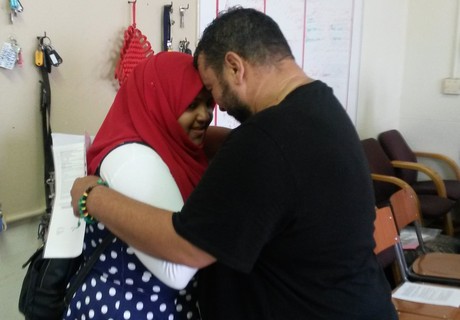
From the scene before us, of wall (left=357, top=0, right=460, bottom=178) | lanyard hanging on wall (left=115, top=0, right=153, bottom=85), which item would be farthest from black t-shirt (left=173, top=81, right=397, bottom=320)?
wall (left=357, top=0, right=460, bottom=178)

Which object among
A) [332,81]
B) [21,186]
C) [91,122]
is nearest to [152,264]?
[21,186]

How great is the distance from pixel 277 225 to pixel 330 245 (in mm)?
122

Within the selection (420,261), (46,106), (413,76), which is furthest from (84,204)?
(413,76)

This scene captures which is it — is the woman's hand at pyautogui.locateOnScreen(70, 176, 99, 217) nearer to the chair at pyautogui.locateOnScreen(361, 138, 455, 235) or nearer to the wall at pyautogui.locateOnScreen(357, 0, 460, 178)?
the chair at pyautogui.locateOnScreen(361, 138, 455, 235)

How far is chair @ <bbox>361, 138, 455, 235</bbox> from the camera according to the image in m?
3.12

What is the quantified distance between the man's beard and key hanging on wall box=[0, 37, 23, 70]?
69 centimetres

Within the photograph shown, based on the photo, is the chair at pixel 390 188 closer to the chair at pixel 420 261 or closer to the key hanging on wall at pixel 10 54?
the chair at pixel 420 261

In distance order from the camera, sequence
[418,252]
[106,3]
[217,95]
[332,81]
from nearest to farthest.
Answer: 1. [217,95]
2. [106,3]
3. [418,252]
4. [332,81]

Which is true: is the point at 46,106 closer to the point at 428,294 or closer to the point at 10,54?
the point at 10,54

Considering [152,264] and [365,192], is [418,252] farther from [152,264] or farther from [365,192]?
[152,264]

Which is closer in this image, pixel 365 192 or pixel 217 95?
pixel 365 192

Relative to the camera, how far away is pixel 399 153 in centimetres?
365

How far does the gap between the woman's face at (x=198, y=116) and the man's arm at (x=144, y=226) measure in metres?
0.27

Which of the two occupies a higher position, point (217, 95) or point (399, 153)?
point (217, 95)
